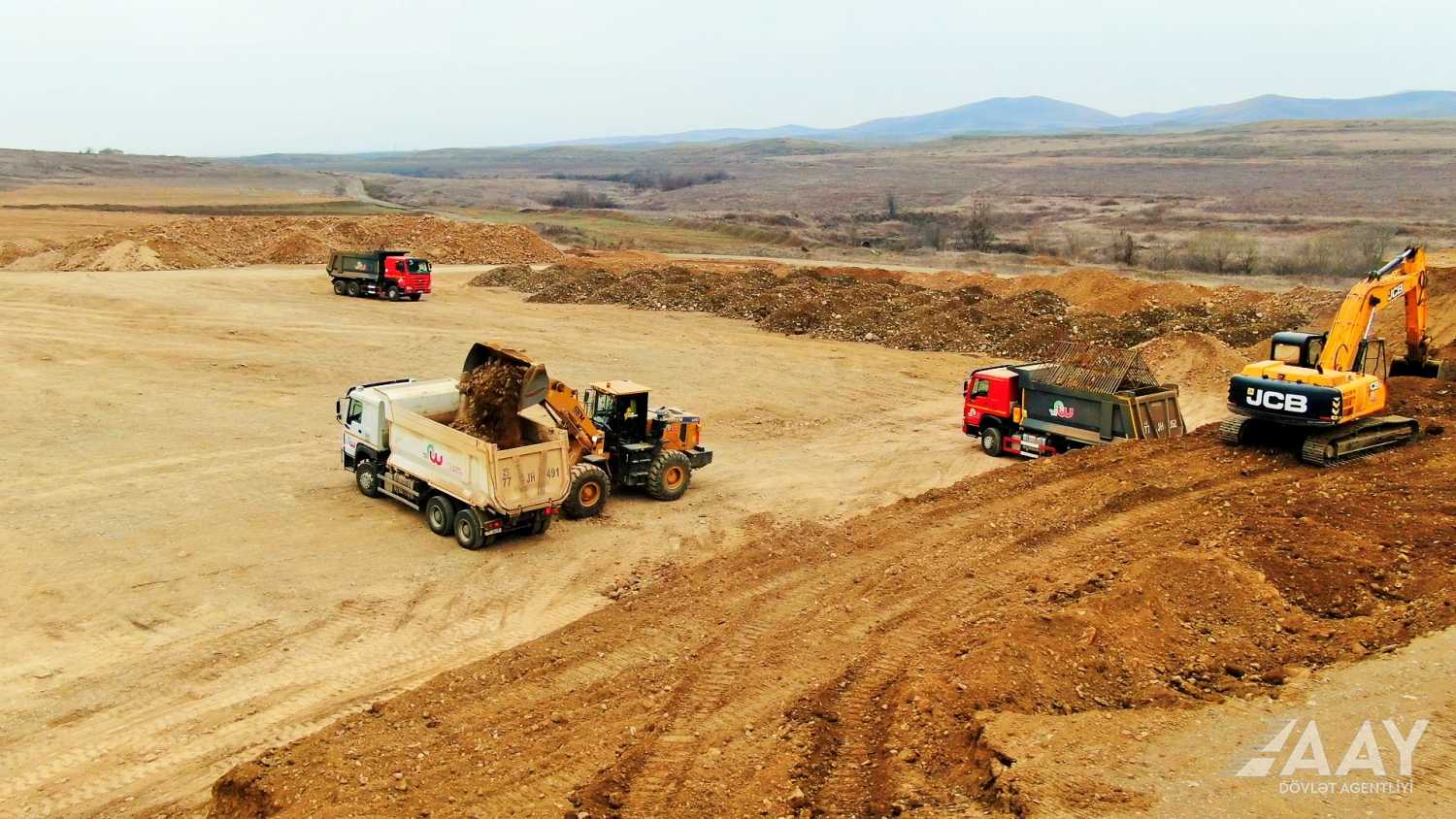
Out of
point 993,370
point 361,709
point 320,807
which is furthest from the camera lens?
point 993,370

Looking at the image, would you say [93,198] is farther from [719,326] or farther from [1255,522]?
[1255,522]

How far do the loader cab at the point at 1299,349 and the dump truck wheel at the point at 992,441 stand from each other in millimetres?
5500

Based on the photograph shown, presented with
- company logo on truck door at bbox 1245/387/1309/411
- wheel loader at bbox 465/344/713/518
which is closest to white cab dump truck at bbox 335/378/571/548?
wheel loader at bbox 465/344/713/518

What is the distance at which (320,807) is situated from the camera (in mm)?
8141

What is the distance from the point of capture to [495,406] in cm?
1599

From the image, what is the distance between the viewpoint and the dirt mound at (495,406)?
15.9 metres

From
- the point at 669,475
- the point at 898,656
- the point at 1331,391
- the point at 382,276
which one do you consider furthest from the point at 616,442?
the point at 382,276

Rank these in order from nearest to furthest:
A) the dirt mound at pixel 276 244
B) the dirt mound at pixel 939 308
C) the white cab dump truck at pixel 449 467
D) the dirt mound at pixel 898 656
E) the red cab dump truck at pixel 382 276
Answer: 1. the dirt mound at pixel 898 656
2. the white cab dump truck at pixel 449 467
3. the dirt mound at pixel 939 308
4. the red cab dump truck at pixel 382 276
5. the dirt mound at pixel 276 244

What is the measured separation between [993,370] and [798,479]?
4946 millimetres

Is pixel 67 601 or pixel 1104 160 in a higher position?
pixel 1104 160

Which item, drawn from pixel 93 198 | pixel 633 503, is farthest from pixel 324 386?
pixel 93 198

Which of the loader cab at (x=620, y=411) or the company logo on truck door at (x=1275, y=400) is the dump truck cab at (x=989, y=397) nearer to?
the company logo on truck door at (x=1275, y=400)

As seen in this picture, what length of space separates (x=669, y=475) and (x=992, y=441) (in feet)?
23.5

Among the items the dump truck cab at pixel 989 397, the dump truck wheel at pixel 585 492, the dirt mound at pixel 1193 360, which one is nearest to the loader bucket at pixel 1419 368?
the dirt mound at pixel 1193 360
